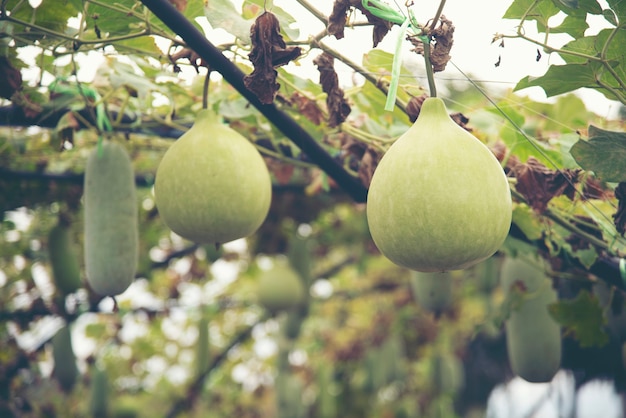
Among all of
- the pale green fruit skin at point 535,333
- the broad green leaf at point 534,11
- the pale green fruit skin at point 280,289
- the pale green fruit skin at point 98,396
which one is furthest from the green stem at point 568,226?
the pale green fruit skin at point 98,396

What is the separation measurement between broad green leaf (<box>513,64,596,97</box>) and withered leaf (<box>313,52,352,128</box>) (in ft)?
1.31

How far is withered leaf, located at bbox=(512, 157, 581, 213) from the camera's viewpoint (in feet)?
5.06

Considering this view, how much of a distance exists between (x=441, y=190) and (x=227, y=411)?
17.9 feet

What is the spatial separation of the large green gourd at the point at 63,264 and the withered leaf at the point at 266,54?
171cm

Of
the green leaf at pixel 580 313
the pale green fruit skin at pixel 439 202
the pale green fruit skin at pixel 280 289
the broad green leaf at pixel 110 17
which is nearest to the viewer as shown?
the pale green fruit skin at pixel 439 202

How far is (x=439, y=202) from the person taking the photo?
1.07 m

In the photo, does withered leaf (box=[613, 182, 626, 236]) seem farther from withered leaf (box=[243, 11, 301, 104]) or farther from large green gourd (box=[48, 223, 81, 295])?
large green gourd (box=[48, 223, 81, 295])

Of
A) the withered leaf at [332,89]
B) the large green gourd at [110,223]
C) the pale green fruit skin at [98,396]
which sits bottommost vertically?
the pale green fruit skin at [98,396]

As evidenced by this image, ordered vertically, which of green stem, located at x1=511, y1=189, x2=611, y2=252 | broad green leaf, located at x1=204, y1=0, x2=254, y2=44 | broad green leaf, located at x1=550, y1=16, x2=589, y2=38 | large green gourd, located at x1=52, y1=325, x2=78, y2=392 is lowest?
large green gourd, located at x1=52, y1=325, x2=78, y2=392

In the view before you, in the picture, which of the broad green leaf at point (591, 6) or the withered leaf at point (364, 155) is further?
the withered leaf at point (364, 155)

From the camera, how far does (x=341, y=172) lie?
5.41 ft

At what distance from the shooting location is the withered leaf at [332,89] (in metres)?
1.43

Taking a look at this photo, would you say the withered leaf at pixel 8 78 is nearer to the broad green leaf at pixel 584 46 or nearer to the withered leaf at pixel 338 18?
the withered leaf at pixel 338 18

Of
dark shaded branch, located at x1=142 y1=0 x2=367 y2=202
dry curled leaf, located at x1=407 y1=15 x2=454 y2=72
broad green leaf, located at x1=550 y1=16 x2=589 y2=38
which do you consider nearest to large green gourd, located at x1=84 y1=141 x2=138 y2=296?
dark shaded branch, located at x1=142 y1=0 x2=367 y2=202
